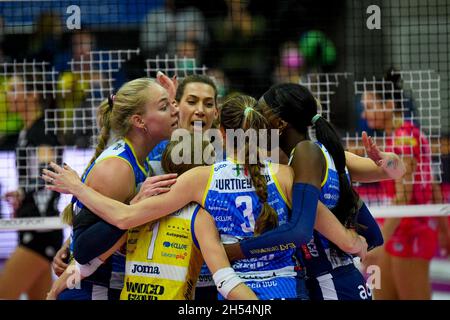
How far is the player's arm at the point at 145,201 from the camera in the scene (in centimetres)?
412

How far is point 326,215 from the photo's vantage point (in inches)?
169

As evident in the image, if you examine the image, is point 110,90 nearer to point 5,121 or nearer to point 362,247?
point 5,121

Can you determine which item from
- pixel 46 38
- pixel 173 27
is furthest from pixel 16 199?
pixel 173 27

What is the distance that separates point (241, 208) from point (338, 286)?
0.86 m

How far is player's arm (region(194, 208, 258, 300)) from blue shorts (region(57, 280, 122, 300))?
96 cm

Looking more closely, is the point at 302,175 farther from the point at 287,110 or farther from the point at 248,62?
the point at 248,62

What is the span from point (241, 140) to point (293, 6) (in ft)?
14.5

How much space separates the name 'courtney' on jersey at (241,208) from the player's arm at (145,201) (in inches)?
2.6

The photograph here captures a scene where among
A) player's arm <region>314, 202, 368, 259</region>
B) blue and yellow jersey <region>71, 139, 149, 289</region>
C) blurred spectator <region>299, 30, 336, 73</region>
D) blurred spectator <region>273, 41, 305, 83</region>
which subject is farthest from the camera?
blurred spectator <region>273, 41, 305, 83</region>

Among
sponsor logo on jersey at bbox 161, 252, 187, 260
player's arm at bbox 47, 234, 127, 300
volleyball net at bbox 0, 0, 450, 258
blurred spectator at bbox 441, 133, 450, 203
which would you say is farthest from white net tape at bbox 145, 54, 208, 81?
sponsor logo on jersey at bbox 161, 252, 187, 260

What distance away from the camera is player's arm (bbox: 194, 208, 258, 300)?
399cm

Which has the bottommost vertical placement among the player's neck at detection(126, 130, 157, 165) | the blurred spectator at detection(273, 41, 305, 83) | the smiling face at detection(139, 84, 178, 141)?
the player's neck at detection(126, 130, 157, 165)

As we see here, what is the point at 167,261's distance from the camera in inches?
167

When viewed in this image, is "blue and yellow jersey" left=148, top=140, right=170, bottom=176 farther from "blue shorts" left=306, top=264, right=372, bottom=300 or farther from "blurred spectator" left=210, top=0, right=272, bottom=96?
"blurred spectator" left=210, top=0, right=272, bottom=96
